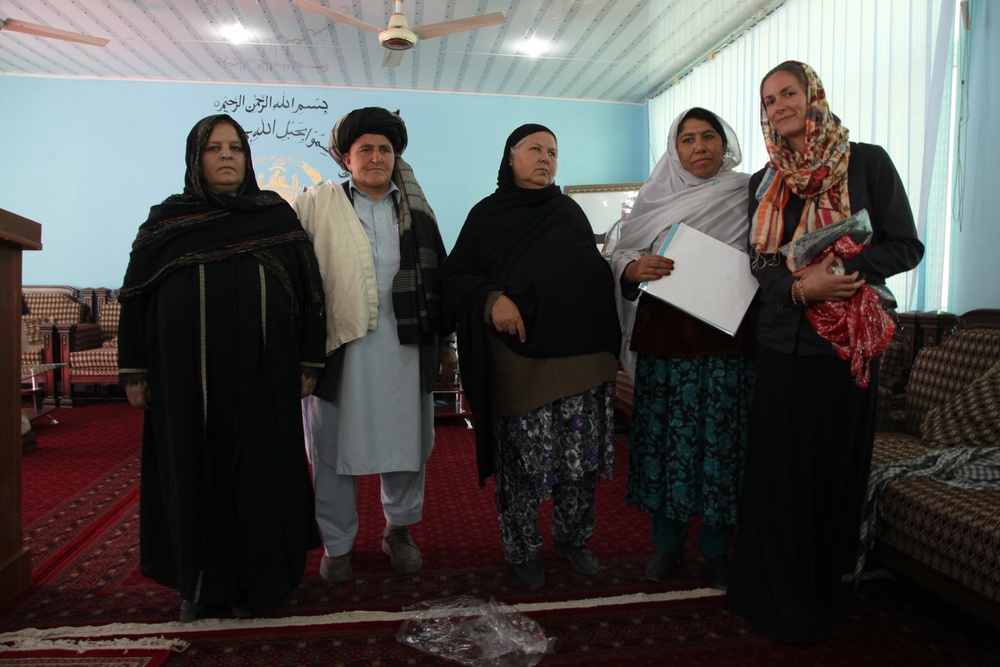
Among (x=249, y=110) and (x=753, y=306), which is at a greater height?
(x=249, y=110)

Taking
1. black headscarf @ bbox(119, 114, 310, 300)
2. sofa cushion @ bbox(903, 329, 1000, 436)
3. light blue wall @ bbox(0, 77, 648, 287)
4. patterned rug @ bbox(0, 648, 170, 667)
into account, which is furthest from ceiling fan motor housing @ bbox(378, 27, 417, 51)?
patterned rug @ bbox(0, 648, 170, 667)

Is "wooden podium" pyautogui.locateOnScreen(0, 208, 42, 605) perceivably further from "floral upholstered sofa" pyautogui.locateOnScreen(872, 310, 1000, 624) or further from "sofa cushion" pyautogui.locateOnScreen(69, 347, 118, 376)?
"sofa cushion" pyautogui.locateOnScreen(69, 347, 118, 376)

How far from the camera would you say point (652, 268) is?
63.3 inches

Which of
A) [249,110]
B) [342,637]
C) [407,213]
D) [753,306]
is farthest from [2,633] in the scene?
[249,110]

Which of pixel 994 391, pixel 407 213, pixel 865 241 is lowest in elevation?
pixel 994 391

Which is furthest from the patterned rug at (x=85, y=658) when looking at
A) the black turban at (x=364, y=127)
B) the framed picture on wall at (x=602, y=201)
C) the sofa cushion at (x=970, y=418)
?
the framed picture on wall at (x=602, y=201)

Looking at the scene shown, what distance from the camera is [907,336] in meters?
2.88

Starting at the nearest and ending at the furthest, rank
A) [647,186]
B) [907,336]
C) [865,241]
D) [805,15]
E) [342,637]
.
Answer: [865,241]
[342,637]
[647,186]
[907,336]
[805,15]

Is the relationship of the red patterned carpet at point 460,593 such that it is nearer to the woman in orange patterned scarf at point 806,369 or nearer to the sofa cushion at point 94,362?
the woman in orange patterned scarf at point 806,369

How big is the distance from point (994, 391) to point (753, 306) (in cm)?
94

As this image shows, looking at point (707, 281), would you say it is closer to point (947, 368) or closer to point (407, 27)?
point (947, 368)

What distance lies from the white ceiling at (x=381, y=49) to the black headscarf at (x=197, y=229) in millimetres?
3050

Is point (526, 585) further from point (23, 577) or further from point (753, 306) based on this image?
point (23, 577)

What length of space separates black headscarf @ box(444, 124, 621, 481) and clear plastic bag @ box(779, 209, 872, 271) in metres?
0.52
